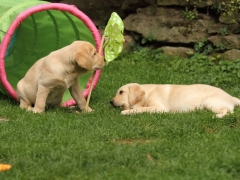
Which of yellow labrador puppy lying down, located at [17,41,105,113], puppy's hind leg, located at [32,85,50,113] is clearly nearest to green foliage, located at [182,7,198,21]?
yellow labrador puppy lying down, located at [17,41,105,113]

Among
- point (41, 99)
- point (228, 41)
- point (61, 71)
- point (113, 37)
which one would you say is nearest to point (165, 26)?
point (228, 41)

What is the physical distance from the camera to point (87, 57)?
23.2ft

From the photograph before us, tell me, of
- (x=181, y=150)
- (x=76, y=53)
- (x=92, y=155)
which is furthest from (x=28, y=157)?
(x=76, y=53)

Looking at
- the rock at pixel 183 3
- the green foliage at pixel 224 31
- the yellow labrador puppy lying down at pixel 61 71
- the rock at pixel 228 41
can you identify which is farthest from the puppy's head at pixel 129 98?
the rock at pixel 183 3

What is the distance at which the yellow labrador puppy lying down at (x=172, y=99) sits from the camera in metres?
7.27

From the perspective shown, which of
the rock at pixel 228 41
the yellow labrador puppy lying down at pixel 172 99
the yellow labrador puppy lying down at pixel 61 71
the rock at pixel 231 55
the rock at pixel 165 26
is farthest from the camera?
the rock at pixel 165 26

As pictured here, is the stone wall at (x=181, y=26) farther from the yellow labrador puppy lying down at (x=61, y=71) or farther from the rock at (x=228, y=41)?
the yellow labrador puppy lying down at (x=61, y=71)

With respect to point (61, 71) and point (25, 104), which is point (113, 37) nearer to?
point (61, 71)

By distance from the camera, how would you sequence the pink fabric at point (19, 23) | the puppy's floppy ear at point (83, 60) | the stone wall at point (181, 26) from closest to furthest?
the puppy's floppy ear at point (83, 60) < the pink fabric at point (19, 23) < the stone wall at point (181, 26)

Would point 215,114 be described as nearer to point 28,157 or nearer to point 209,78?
point 28,157

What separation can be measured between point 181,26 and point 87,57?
565 centimetres

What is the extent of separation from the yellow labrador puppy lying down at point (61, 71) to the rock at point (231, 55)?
4.76 meters

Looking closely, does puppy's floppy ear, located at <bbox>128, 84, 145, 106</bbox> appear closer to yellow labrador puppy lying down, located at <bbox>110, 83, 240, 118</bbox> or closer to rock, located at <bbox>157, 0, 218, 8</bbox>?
yellow labrador puppy lying down, located at <bbox>110, 83, 240, 118</bbox>

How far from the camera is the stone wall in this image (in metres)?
11.8
